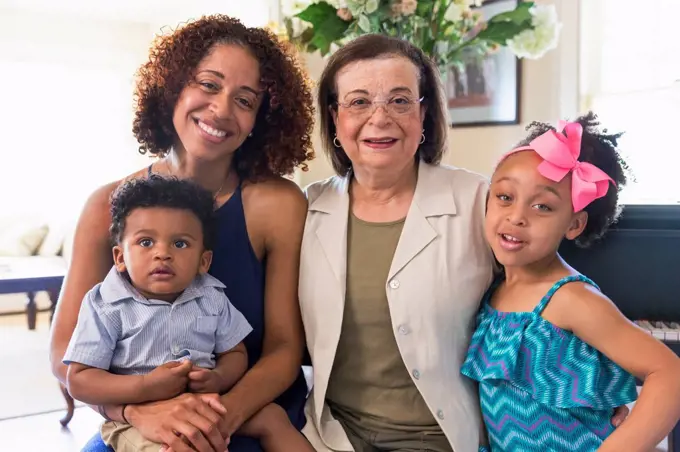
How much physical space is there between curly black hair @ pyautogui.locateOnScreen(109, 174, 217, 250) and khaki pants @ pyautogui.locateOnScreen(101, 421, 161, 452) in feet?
1.30

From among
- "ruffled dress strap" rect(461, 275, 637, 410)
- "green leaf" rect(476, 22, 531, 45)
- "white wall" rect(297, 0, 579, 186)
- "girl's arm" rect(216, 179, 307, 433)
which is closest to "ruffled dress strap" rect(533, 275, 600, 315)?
"ruffled dress strap" rect(461, 275, 637, 410)

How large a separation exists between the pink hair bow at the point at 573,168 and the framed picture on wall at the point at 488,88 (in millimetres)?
2163

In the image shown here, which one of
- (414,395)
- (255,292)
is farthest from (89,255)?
(414,395)

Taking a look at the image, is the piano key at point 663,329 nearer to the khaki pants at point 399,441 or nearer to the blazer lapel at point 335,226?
the khaki pants at point 399,441

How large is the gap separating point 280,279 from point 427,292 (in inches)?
14.6

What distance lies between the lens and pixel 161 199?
1467 mm

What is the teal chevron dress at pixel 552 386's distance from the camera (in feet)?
4.35

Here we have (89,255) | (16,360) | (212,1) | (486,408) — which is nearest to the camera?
(486,408)

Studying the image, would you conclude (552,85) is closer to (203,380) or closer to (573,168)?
(573,168)

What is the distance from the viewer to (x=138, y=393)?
1365mm

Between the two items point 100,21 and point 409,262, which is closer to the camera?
point 409,262

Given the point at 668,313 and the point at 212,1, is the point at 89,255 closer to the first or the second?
the point at 668,313

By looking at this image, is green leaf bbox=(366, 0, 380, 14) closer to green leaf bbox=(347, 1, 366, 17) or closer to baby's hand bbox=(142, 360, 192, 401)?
green leaf bbox=(347, 1, 366, 17)

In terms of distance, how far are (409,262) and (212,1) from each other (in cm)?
536
